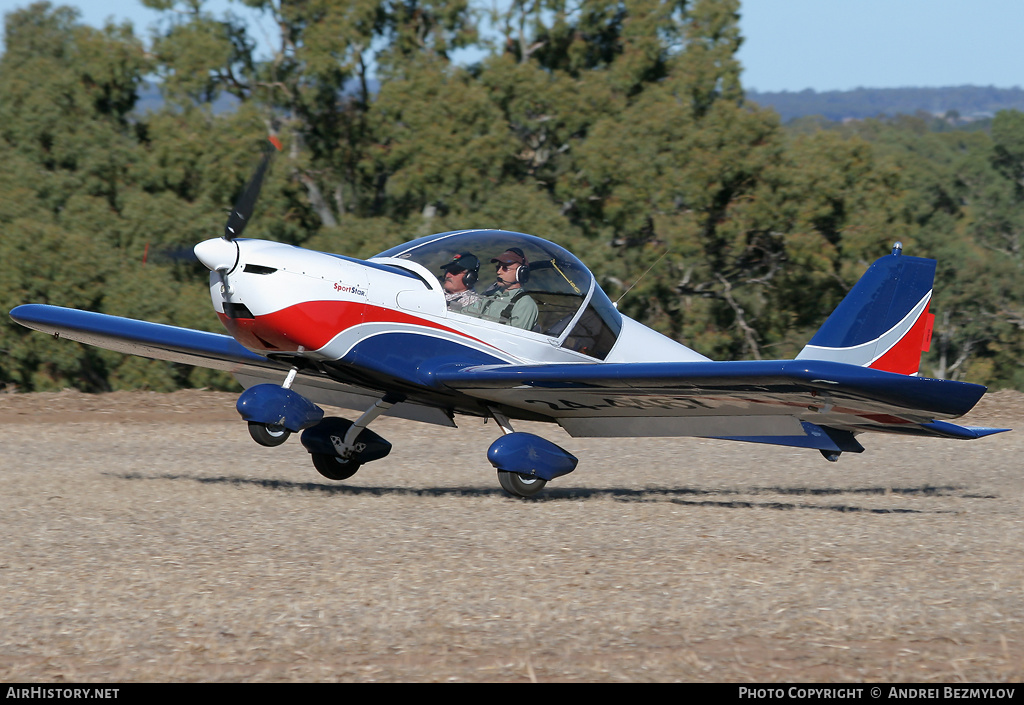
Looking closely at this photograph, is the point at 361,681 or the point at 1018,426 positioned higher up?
the point at 361,681

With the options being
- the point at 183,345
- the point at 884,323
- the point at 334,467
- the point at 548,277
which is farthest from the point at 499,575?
the point at 183,345

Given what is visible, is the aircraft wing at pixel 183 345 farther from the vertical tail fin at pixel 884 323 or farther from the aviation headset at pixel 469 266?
the vertical tail fin at pixel 884 323

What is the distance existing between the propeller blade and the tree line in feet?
60.9

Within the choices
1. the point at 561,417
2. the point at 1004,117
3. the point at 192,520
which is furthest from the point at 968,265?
the point at 192,520

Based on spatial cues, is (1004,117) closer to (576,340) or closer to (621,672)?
(576,340)

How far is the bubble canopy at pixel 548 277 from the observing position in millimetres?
9633

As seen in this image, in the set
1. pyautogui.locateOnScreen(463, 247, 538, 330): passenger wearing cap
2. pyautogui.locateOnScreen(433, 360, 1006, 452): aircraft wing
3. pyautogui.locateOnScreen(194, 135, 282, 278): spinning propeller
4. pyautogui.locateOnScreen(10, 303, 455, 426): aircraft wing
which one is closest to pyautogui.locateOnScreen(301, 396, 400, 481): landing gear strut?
pyautogui.locateOnScreen(10, 303, 455, 426): aircraft wing

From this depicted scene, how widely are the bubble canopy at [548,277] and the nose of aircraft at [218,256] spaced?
1.56 metres

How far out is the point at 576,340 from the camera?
396 inches

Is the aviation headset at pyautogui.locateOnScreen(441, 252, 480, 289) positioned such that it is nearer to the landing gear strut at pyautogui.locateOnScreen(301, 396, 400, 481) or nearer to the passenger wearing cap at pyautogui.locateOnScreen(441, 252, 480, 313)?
the passenger wearing cap at pyautogui.locateOnScreen(441, 252, 480, 313)

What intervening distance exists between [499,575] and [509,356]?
135 inches

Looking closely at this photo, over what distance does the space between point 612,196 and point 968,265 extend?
21.8 m

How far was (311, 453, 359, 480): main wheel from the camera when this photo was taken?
10.6 meters

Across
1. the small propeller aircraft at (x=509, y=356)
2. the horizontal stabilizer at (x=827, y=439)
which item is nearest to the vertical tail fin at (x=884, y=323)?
the small propeller aircraft at (x=509, y=356)
